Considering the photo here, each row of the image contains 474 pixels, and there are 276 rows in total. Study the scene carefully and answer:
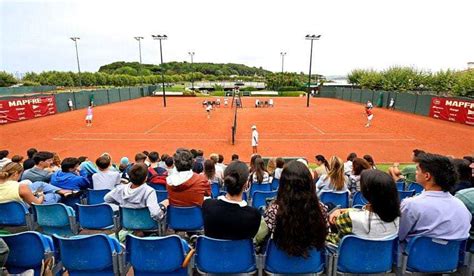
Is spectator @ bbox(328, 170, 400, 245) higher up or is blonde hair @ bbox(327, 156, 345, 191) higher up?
spectator @ bbox(328, 170, 400, 245)

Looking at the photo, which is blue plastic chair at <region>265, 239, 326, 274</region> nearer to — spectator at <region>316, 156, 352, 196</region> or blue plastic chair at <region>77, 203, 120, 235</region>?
spectator at <region>316, 156, 352, 196</region>

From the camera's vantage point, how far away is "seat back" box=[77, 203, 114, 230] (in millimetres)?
4613

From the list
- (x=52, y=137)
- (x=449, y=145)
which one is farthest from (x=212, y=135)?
(x=449, y=145)

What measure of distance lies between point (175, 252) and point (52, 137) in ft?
65.3

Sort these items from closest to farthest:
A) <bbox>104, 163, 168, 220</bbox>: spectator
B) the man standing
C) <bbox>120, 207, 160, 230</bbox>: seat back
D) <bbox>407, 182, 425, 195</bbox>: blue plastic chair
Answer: <bbox>104, 163, 168, 220</bbox>: spectator < <bbox>120, 207, 160, 230</bbox>: seat back < <bbox>407, 182, 425, 195</bbox>: blue plastic chair < the man standing

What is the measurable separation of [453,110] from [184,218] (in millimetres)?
29873

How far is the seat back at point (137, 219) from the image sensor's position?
450 centimetres

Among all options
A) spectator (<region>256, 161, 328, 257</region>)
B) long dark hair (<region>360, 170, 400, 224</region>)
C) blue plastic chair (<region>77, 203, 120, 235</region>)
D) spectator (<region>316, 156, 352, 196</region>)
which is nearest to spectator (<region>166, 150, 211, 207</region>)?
blue plastic chair (<region>77, 203, 120, 235</region>)

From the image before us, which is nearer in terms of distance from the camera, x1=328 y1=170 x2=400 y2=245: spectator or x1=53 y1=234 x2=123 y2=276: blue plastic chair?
x1=328 y1=170 x2=400 y2=245: spectator

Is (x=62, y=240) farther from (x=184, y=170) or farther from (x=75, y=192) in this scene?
(x=75, y=192)

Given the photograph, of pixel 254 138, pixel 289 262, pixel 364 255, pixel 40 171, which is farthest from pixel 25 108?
pixel 364 255

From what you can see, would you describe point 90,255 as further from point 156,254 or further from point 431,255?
point 431,255

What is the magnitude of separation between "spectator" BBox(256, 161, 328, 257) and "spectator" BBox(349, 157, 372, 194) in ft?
10.9

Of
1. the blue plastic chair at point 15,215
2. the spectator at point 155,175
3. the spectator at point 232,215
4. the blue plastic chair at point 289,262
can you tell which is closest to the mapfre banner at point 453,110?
the spectator at point 155,175
